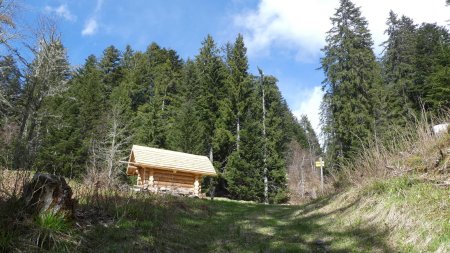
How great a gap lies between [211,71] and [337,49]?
1342cm

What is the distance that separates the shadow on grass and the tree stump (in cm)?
57

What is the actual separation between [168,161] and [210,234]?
1325 cm

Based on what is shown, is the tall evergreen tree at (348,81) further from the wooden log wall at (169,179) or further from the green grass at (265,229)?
the green grass at (265,229)

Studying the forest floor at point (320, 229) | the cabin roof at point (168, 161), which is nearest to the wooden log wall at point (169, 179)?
the cabin roof at point (168, 161)

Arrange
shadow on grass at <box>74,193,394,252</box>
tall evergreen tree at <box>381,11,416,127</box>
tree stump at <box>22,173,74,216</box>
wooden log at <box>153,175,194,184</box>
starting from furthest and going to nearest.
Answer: tall evergreen tree at <box>381,11,416,127</box>, wooden log at <box>153,175,194,184</box>, shadow on grass at <box>74,193,394,252</box>, tree stump at <box>22,173,74,216</box>

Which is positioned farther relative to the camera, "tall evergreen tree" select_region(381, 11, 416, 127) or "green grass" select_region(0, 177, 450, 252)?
"tall evergreen tree" select_region(381, 11, 416, 127)

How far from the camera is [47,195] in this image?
5.17 meters

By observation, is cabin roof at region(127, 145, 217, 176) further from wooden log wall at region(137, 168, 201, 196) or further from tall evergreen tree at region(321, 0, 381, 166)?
tall evergreen tree at region(321, 0, 381, 166)

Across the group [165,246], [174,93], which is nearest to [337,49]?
[174,93]

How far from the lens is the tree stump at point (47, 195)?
16.4 feet

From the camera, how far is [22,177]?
5352mm

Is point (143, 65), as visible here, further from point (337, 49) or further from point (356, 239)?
point (356, 239)

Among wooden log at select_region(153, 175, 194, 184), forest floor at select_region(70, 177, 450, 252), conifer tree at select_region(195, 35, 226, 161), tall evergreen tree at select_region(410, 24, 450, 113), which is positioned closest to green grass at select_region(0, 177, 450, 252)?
forest floor at select_region(70, 177, 450, 252)

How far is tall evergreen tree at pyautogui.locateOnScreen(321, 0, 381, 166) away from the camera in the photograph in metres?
32.8
